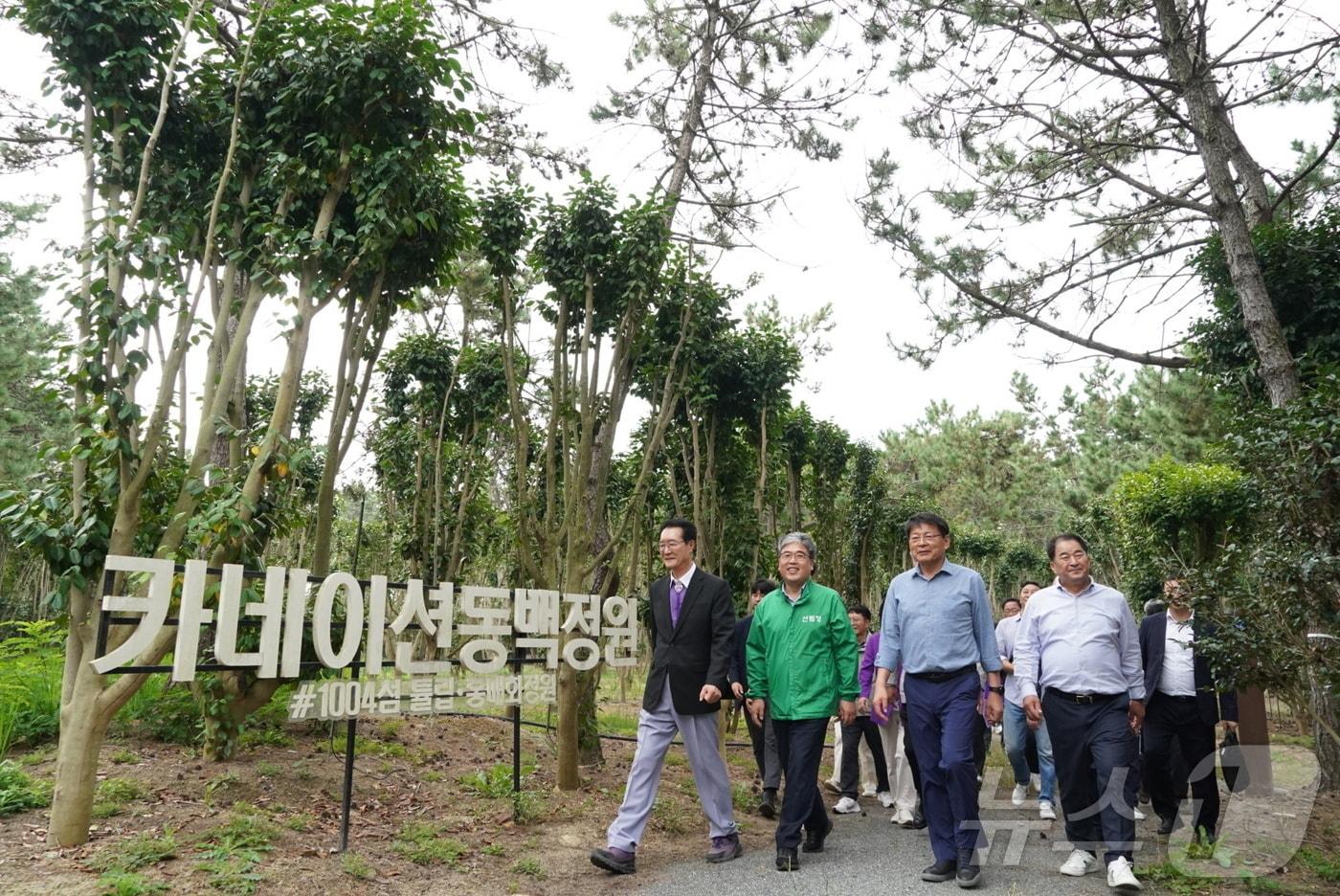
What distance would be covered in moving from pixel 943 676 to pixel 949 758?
387 millimetres

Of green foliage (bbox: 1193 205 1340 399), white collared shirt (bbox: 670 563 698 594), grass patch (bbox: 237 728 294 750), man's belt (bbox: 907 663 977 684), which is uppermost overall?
green foliage (bbox: 1193 205 1340 399)

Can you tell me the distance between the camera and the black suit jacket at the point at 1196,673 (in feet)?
17.1

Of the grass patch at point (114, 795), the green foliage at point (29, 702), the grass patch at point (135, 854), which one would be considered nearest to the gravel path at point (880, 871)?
the grass patch at point (135, 854)

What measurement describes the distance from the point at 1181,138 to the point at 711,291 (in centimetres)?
585

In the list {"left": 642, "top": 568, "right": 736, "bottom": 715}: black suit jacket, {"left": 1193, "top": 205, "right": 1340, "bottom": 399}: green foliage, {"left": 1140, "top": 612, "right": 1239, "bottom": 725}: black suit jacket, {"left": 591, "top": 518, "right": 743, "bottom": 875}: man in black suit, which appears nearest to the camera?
{"left": 591, "top": 518, "right": 743, "bottom": 875}: man in black suit

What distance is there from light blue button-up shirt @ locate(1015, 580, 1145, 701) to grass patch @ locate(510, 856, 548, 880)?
105 inches

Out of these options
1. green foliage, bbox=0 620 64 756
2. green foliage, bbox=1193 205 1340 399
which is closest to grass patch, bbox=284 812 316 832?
green foliage, bbox=0 620 64 756

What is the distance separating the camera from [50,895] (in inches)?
134

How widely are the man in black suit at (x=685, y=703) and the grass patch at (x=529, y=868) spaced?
286mm

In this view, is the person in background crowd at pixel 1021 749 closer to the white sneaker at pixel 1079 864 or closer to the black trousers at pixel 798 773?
the white sneaker at pixel 1079 864

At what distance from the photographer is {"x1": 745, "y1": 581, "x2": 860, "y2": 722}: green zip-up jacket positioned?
14.8ft

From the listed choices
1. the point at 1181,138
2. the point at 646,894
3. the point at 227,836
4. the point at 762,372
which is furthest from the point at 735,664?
the point at 1181,138

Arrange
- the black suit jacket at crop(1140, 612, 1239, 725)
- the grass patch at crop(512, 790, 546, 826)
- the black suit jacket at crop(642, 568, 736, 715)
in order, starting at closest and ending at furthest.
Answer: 1. the black suit jacket at crop(642, 568, 736, 715)
2. the black suit jacket at crop(1140, 612, 1239, 725)
3. the grass patch at crop(512, 790, 546, 826)

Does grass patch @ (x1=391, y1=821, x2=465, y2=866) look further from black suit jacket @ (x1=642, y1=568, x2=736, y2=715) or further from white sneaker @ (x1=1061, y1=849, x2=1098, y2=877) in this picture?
white sneaker @ (x1=1061, y1=849, x2=1098, y2=877)
